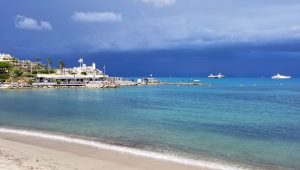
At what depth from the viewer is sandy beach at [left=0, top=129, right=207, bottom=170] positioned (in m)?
16.6

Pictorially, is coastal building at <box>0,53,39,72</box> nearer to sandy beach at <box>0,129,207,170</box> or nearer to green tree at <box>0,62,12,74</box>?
green tree at <box>0,62,12,74</box>

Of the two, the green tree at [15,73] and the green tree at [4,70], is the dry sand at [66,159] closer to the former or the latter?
the green tree at [15,73]

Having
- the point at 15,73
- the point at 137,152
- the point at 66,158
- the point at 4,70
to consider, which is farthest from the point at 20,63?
the point at 66,158

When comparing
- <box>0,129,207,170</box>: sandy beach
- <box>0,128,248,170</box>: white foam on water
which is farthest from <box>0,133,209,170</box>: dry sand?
<box>0,128,248,170</box>: white foam on water

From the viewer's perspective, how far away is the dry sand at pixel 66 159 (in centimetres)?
1658

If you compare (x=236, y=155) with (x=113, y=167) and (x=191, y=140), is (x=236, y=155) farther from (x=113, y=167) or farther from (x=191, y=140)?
(x=113, y=167)

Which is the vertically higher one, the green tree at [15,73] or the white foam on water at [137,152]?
the green tree at [15,73]

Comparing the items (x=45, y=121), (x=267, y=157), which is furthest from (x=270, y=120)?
(x=45, y=121)

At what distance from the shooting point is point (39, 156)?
61.4 feet

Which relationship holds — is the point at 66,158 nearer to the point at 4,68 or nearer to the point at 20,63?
the point at 4,68

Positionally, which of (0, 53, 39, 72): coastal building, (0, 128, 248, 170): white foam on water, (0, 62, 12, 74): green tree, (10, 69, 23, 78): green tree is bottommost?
(0, 128, 248, 170): white foam on water

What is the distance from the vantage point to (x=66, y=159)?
18.2 m

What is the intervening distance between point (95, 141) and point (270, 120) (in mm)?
20094

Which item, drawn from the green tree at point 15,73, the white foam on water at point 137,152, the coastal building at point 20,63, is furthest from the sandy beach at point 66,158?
the coastal building at point 20,63
